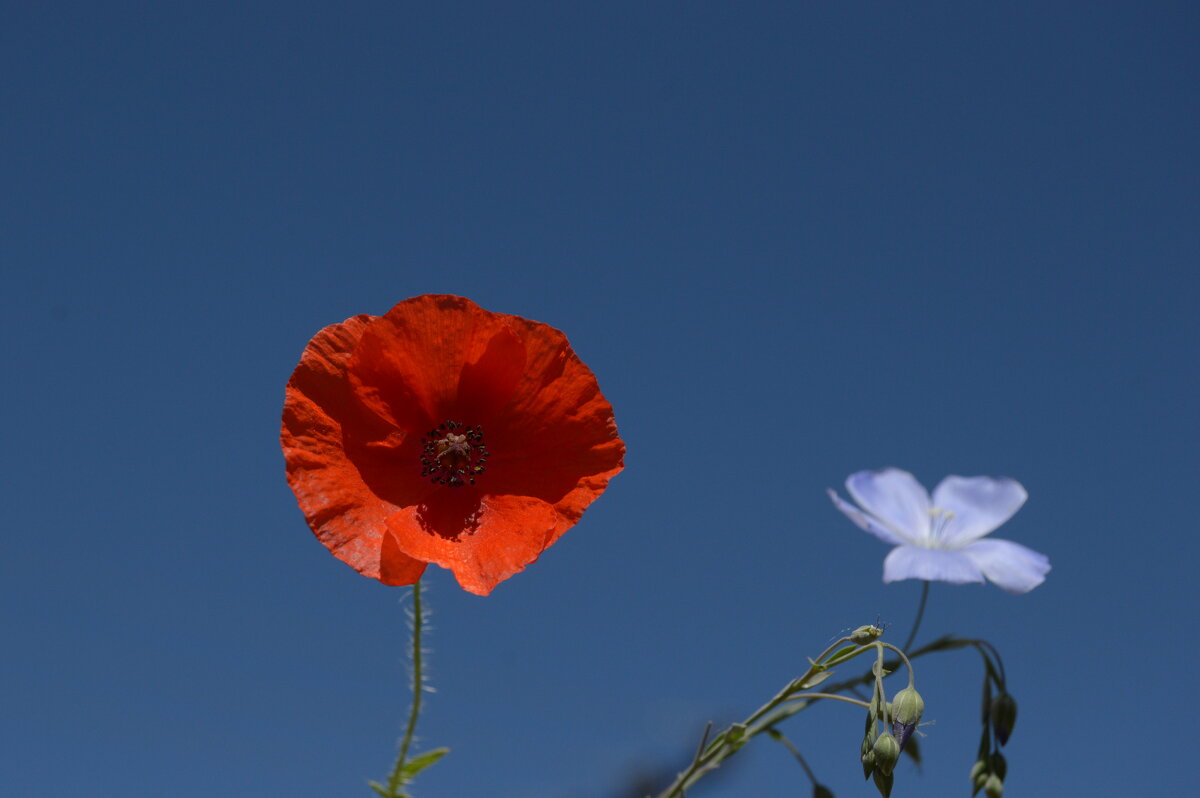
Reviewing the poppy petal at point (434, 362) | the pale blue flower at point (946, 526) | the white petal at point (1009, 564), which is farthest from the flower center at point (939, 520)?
the poppy petal at point (434, 362)

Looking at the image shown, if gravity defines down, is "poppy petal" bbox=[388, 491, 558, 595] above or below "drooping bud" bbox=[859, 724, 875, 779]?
above

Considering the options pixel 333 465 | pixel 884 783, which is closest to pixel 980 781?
pixel 884 783

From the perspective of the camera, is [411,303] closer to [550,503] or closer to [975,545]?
[550,503]

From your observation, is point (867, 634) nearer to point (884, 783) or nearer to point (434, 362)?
point (884, 783)

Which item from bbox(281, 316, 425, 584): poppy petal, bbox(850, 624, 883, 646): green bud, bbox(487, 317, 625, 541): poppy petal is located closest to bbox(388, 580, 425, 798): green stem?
bbox(281, 316, 425, 584): poppy petal

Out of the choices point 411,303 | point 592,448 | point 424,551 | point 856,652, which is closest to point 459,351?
point 411,303

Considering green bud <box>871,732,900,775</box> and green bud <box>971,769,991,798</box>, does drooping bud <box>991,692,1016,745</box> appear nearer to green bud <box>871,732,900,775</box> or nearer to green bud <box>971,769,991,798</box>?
green bud <box>971,769,991,798</box>

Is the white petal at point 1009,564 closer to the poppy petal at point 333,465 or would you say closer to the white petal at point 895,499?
the white petal at point 895,499
